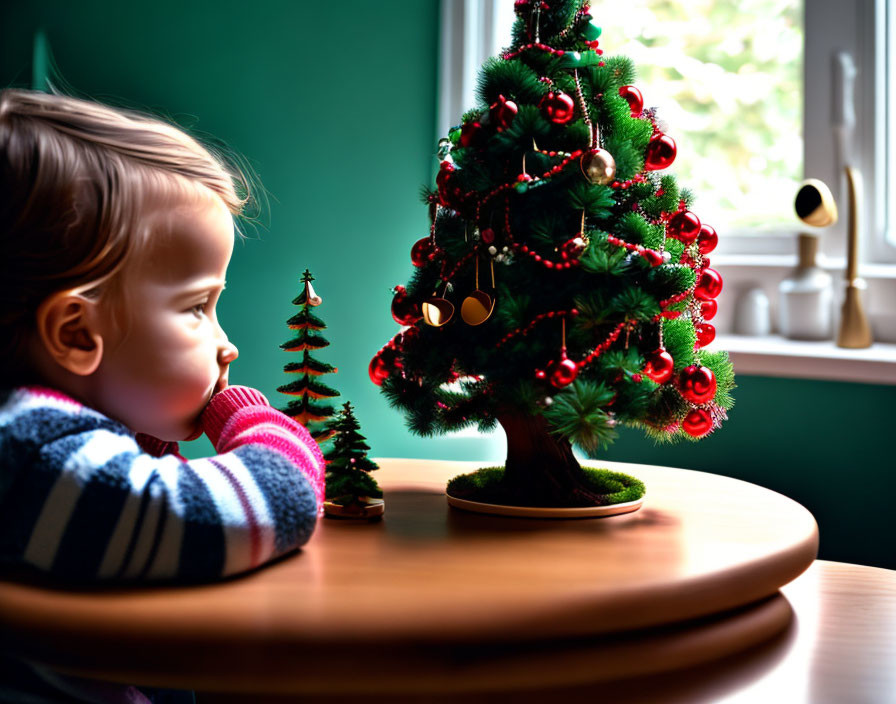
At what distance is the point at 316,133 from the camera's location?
5.71 feet

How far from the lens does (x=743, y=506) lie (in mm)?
875

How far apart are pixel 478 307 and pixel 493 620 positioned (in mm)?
318

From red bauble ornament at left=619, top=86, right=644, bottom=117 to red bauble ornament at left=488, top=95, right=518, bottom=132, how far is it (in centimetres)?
12

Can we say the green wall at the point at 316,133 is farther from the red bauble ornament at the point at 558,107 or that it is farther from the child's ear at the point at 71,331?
the child's ear at the point at 71,331

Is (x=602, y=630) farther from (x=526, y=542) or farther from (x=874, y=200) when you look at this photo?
(x=874, y=200)

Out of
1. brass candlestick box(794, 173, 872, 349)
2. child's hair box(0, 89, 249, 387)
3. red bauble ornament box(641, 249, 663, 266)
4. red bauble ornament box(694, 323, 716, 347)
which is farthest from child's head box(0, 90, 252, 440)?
brass candlestick box(794, 173, 872, 349)

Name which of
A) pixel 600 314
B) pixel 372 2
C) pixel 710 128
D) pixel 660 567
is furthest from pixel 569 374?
pixel 372 2

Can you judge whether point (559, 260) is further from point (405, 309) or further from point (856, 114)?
point (856, 114)

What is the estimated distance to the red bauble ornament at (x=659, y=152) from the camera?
2.72ft

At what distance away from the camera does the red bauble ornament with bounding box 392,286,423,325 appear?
35.2 inches

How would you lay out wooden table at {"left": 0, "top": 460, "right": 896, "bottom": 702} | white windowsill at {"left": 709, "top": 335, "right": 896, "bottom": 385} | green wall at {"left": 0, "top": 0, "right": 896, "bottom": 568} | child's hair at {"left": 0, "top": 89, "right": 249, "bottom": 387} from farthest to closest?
green wall at {"left": 0, "top": 0, "right": 896, "bottom": 568}, white windowsill at {"left": 709, "top": 335, "right": 896, "bottom": 385}, child's hair at {"left": 0, "top": 89, "right": 249, "bottom": 387}, wooden table at {"left": 0, "top": 460, "right": 896, "bottom": 702}

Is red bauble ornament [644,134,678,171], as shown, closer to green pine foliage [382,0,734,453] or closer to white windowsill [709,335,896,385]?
green pine foliage [382,0,734,453]

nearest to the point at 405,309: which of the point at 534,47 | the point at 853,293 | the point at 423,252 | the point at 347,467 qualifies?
the point at 423,252

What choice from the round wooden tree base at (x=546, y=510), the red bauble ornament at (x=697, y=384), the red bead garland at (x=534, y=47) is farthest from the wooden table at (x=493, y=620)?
the red bead garland at (x=534, y=47)
